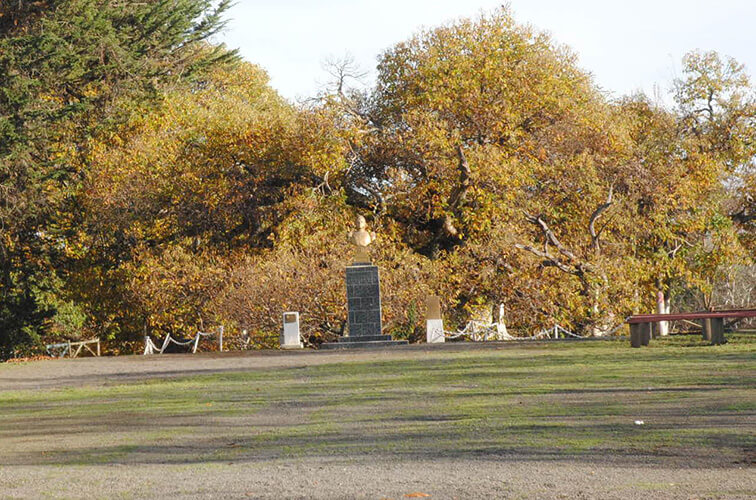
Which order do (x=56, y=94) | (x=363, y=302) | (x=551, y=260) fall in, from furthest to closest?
(x=56, y=94) < (x=551, y=260) < (x=363, y=302)

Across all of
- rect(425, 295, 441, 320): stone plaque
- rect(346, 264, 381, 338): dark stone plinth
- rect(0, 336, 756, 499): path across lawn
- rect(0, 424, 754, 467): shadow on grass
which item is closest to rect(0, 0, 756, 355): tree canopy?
rect(425, 295, 441, 320): stone plaque

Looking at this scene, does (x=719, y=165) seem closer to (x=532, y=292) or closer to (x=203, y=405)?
(x=532, y=292)

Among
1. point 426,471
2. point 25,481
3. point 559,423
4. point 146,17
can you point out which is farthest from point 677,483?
point 146,17

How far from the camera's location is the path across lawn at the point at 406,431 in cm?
662

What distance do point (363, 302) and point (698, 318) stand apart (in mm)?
9578

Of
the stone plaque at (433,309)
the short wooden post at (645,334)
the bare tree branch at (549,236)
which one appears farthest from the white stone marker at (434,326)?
the bare tree branch at (549,236)

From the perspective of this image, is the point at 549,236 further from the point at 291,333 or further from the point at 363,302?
the point at 291,333

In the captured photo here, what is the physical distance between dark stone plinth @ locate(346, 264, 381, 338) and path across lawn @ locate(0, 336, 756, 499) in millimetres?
7942

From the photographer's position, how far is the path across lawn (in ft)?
21.7

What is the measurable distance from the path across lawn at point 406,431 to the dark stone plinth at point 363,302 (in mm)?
7942

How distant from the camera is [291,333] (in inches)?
1058

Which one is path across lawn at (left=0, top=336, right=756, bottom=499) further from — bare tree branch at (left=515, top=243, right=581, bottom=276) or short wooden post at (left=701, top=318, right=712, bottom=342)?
bare tree branch at (left=515, top=243, right=581, bottom=276)

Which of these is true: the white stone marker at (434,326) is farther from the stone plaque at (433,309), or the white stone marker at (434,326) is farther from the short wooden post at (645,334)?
the short wooden post at (645,334)

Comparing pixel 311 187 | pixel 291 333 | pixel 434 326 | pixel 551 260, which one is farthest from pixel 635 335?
pixel 311 187
